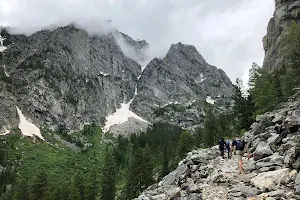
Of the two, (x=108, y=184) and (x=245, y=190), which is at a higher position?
(x=108, y=184)

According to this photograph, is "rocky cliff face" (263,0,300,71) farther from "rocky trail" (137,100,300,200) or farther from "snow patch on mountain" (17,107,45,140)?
"snow patch on mountain" (17,107,45,140)

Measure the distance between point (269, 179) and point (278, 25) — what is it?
10212 cm

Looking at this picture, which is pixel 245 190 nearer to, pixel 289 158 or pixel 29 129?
pixel 289 158

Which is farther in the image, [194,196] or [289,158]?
[194,196]

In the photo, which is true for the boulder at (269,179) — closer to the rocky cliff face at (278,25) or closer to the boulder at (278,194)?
the boulder at (278,194)

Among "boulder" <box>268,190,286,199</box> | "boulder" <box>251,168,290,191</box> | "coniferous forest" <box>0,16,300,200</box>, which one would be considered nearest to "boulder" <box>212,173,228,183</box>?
"boulder" <box>251,168,290,191</box>

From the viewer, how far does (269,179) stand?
56.0ft

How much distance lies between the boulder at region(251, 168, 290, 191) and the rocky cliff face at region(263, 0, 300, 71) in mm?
85632

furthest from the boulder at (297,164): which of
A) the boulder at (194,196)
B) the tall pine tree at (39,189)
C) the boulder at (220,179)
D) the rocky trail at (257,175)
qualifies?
the tall pine tree at (39,189)

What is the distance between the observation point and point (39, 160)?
5886 inches

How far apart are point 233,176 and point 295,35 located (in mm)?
44559

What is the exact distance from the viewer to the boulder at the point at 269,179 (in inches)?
650

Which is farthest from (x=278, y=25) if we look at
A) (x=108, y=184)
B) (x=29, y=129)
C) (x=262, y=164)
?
(x=29, y=129)

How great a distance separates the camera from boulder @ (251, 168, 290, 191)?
54.2 feet
